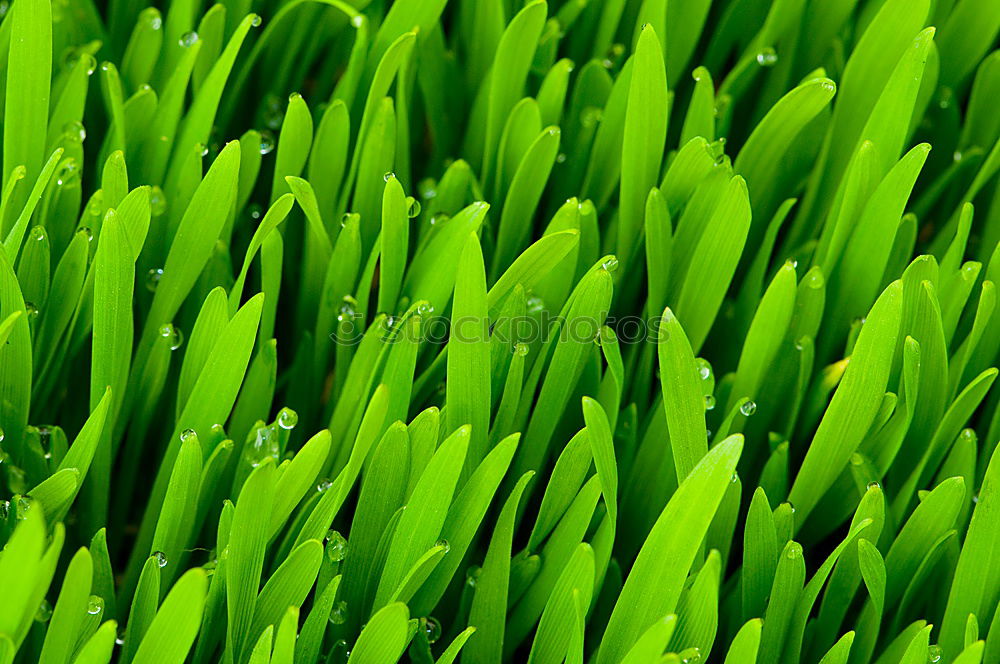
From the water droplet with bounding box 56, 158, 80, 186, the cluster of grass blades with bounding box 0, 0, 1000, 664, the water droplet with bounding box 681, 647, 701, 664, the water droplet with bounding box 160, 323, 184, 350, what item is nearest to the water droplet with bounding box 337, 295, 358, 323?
the cluster of grass blades with bounding box 0, 0, 1000, 664

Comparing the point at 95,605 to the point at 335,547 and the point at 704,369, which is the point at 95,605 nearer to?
the point at 335,547

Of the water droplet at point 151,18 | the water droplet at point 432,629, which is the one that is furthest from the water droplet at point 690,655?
the water droplet at point 151,18

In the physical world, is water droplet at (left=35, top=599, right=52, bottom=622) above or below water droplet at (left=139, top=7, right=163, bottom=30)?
below

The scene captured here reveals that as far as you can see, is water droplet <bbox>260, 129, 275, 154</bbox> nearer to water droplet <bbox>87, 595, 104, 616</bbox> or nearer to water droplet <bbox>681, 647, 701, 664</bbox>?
water droplet <bbox>87, 595, 104, 616</bbox>

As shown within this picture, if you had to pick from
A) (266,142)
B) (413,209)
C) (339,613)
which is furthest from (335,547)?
(266,142)

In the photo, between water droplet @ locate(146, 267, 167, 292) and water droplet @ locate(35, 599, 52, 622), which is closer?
water droplet @ locate(35, 599, 52, 622)

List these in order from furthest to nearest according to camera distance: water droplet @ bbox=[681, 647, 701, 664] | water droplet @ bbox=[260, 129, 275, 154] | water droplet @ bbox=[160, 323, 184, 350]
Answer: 1. water droplet @ bbox=[260, 129, 275, 154]
2. water droplet @ bbox=[160, 323, 184, 350]
3. water droplet @ bbox=[681, 647, 701, 664]
